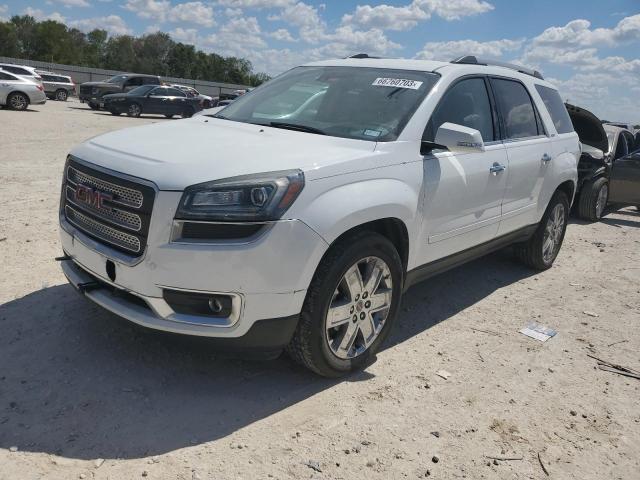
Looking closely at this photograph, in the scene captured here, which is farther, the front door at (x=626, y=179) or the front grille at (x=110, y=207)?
the front door at (x=626, y=179)

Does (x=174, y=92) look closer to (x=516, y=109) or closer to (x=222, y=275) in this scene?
(x=516, y=109)

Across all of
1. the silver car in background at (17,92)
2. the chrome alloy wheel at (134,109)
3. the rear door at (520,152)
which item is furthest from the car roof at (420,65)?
the chrome alloy wheel at (134,109)

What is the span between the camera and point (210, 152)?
311 centimetres

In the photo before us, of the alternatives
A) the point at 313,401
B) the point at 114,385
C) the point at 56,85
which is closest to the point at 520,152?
the point at 313,401

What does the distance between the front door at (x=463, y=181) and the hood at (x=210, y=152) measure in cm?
62

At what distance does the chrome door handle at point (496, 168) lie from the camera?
4.38m

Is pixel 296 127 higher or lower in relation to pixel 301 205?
higher

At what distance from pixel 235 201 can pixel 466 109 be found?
2231 mm

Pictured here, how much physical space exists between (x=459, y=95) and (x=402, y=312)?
172 cm

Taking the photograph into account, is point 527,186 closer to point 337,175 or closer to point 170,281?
point 337,175

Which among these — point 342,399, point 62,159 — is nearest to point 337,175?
point 342,399

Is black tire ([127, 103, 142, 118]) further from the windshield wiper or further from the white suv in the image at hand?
the windshield wiper

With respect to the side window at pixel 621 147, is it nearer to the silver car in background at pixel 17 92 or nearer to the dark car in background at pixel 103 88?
the silver car in background at pixel 17 92

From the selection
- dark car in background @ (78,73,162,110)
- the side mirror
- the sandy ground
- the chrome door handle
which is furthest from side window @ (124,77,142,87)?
the side mirror
